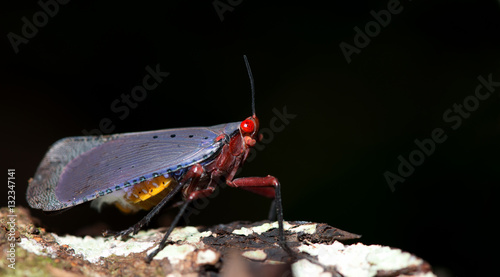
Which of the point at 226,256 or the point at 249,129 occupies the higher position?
the point at 249,129

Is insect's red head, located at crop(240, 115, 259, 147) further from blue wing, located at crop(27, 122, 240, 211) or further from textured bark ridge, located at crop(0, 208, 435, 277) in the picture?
textured bark ridge, located at crop(0, 208, 435, 277)

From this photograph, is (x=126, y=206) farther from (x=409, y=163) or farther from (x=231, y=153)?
(x=409, y=163)

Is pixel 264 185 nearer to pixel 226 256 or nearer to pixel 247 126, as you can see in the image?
pixel 247 126

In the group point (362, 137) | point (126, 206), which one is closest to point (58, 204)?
point (126, 206)

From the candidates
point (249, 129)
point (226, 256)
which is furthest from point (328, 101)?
point (226, 256)

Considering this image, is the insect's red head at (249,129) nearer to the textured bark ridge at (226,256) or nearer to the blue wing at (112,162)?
the blue wing at (112,162)

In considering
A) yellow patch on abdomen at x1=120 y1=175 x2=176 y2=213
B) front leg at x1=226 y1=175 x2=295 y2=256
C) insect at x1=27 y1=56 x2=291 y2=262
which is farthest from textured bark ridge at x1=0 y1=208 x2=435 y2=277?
yellow patch on abdomen at x1=120 y1=175 x2=176 y2=213

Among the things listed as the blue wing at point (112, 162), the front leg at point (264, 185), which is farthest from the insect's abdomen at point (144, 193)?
the front leg at point (264, 185)
